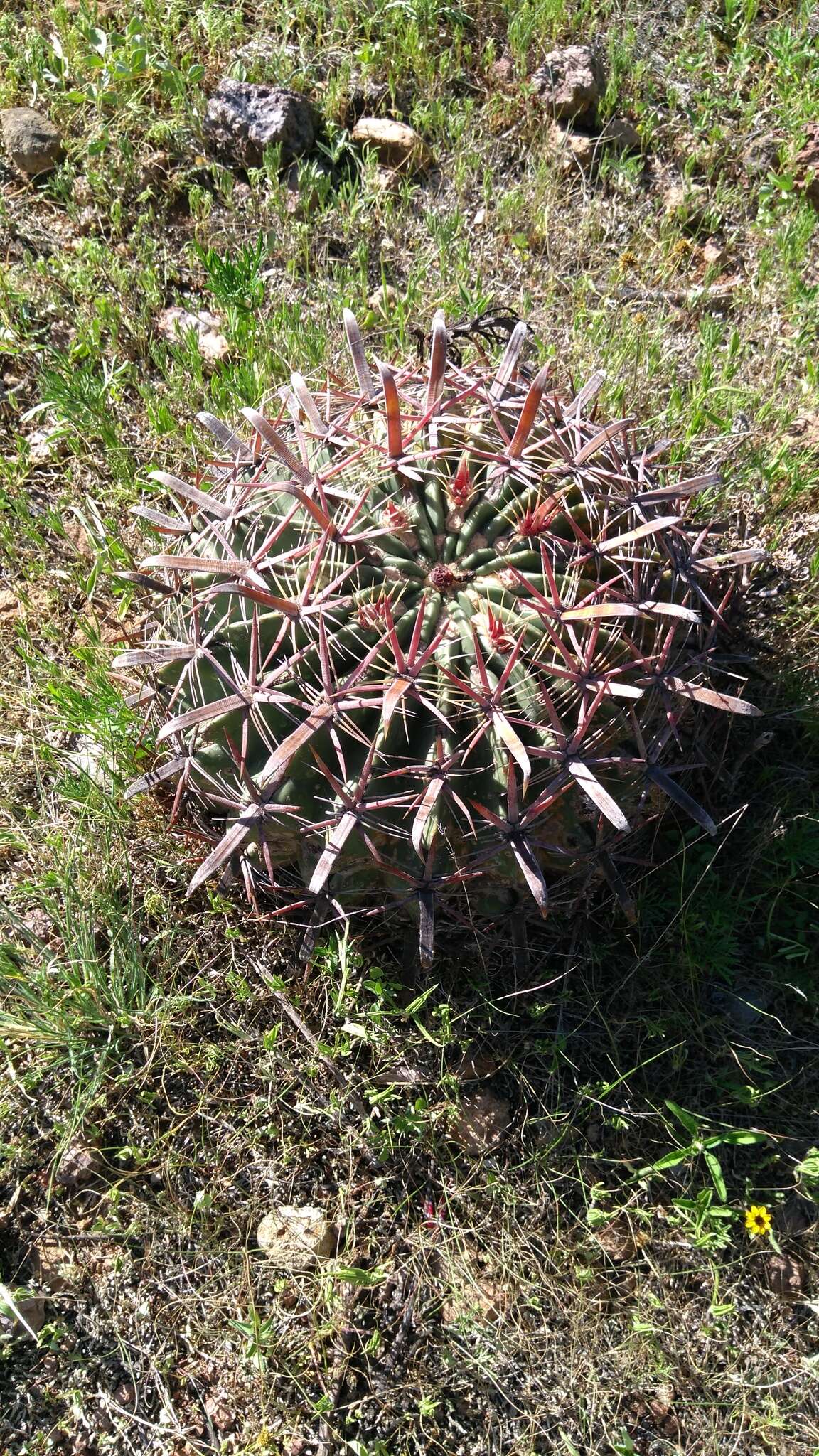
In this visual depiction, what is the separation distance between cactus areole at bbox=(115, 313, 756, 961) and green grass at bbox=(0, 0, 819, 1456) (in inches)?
16.6

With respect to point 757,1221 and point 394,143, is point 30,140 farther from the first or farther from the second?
point 757,1221

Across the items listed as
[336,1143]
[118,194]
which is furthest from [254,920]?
[118,194]

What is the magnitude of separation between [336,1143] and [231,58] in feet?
12.5

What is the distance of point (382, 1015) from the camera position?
239 centimetres

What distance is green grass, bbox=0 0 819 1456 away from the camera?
7.03 ft

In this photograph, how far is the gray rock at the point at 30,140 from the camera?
3.71 meters

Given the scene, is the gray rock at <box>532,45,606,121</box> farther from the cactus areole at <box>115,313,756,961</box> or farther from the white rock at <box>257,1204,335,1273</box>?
the white rock at <box>257,1204,335,1273</box>

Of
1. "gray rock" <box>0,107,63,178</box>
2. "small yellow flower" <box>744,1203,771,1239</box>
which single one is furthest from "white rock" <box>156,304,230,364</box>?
"small yellow flower" <box>744,1203,771,1239</box>

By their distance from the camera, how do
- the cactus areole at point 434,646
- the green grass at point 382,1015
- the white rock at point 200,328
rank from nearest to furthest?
1. the cactus areole at point 434,646
2. the green grass at point 382,1015
3. the white rock at point 200,328

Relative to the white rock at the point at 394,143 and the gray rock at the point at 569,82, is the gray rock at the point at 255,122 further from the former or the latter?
the gray rock at the point at 569,82

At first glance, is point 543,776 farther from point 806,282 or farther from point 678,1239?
point 806,282

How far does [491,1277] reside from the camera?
225 cm

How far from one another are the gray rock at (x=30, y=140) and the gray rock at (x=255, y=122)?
54cm

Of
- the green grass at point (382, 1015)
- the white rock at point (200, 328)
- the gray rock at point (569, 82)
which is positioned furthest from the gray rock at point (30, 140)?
the gray rock at point (569, 82)
